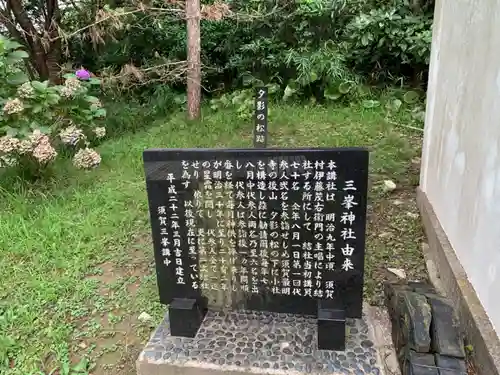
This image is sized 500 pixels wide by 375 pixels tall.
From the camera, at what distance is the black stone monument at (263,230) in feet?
6.70

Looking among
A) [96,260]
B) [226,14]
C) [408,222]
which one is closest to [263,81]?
[226,14]

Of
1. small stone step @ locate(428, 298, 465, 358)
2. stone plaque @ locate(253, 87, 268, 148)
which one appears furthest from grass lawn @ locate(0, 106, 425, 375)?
stone plaque @ locate(253, 87, 268, 148)

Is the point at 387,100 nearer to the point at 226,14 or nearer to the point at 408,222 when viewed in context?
the point at 226,14

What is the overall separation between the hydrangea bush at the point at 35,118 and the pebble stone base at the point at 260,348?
7.58ft

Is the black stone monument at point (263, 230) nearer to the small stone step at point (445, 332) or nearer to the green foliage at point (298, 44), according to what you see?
the small stone step at point (445, 332)

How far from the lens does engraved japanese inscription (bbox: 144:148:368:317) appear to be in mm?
2039

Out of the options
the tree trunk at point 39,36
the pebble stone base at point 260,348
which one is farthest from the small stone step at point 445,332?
the tree trunk at point 39,36

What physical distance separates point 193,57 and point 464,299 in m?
5.01

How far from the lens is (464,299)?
7.36 ft

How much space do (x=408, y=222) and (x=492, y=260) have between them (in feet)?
5.44

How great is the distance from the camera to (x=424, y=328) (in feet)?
7.00

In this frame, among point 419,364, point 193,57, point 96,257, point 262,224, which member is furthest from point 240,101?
point 419,364

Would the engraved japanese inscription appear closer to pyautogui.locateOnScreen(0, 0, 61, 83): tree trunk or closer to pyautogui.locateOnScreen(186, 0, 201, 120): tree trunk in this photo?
pyautogui.locateOnScreen(186, 0, 201, 120): tree trunk

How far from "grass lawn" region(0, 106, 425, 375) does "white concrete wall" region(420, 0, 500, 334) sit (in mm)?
572
